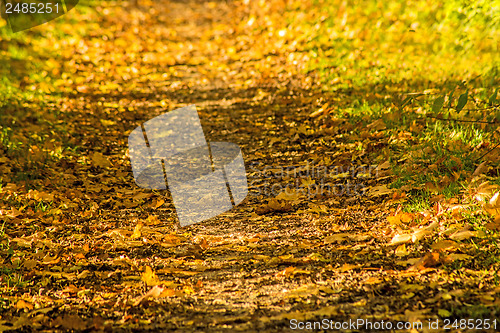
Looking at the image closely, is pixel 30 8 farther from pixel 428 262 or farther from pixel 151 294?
pixel 428 262

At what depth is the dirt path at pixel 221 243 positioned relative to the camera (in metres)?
2.41

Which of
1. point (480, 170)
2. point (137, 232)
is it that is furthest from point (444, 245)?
point (137, 232)

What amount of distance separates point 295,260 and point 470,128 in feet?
8.03

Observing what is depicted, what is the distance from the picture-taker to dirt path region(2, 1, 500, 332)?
7.89 feet

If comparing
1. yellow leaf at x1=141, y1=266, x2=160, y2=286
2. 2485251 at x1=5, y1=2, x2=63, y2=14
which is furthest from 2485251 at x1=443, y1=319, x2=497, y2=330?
2485251 at x1=5, y1=2, x2=63, y2=14

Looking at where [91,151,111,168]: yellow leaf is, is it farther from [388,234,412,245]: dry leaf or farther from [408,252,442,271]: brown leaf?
[408,252,442,271]: brown leaf

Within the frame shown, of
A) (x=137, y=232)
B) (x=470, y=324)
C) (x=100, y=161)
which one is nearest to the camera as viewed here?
(x=470, y=324)

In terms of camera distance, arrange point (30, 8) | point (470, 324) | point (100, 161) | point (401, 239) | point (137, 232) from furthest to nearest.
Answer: point (30, 8) → point (100, 161) → point (137, 232) → point (401, 239) → point (470, 324)

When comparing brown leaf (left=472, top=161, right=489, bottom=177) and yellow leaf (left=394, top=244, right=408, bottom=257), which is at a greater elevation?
brown leaf (left=472, top=161, right=489, bottom=177)

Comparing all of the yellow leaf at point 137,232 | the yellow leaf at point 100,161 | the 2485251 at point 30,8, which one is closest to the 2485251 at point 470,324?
the yellow leaf at point 137,232

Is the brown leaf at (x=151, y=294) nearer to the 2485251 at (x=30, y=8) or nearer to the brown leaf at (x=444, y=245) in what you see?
the brown leaf at (x=444, y=245)

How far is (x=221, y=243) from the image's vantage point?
3367 mm

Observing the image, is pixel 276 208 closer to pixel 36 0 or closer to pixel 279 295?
pixel 279 295

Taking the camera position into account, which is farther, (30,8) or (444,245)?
(30,8)
